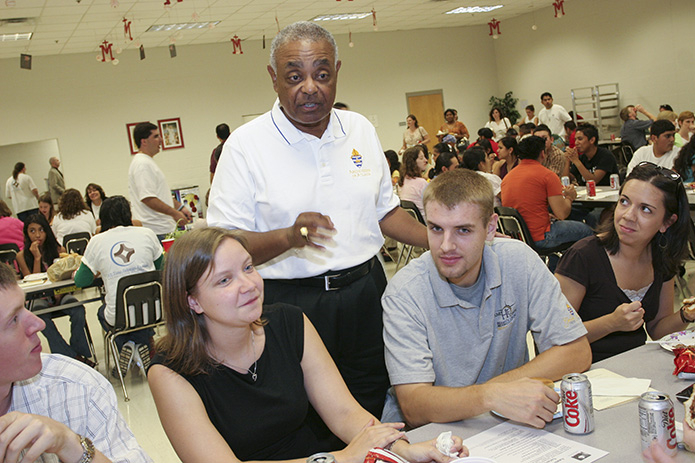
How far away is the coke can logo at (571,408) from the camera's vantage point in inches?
61.1

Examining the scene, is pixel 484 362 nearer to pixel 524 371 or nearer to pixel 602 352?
pixel 524 371

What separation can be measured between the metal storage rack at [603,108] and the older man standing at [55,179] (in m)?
10.9

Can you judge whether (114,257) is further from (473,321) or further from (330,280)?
(473,321)

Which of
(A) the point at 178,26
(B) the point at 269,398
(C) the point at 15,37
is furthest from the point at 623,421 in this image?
(A) the point at 178,26

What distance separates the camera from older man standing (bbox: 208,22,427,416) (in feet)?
7.32

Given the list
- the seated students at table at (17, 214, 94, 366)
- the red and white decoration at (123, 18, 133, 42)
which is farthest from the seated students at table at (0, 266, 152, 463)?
the red and white decoration at (123, 18, 133, 42)

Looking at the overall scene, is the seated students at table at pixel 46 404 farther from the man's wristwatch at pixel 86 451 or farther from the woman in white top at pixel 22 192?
the woman in white top at pixel 22 192

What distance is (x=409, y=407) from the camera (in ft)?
6.29

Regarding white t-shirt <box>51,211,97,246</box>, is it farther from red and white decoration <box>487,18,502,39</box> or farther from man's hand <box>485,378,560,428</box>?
red and white decoration <box>487,18,502,39</box>

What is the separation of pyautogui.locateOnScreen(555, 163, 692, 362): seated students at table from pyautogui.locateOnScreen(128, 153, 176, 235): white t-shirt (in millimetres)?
4346

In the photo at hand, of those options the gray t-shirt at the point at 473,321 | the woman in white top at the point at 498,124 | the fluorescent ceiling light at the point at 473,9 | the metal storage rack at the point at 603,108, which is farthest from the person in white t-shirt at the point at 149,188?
the metal storage rack at the point at 603,108

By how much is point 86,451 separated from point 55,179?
11721mm

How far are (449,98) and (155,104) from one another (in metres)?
7.48

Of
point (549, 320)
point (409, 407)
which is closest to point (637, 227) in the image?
point (549, 320)
